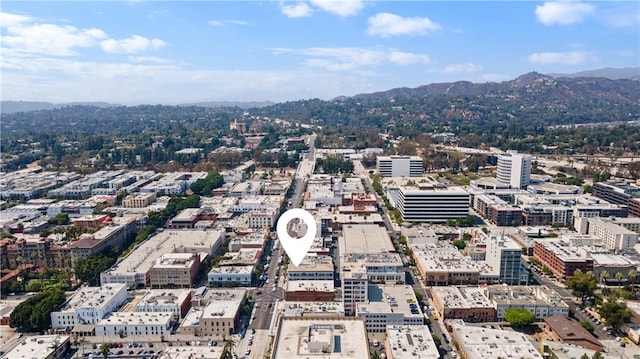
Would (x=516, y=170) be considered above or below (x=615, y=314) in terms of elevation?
above

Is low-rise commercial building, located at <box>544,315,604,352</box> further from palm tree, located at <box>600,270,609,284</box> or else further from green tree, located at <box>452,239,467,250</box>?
green tree, located at <box>452,239,467,250</box>

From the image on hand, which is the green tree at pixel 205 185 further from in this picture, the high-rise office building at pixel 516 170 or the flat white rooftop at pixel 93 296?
the high-rise office building at pixel 516 170

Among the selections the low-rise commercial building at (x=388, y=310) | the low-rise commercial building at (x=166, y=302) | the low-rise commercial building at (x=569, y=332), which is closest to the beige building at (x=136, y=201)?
the low-rise commercial building at (x=166, y=302)

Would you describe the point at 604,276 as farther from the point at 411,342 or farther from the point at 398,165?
the point at 398,165

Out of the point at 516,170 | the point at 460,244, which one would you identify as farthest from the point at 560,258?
the point at 516,170

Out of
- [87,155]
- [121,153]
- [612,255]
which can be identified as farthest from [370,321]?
[87,155]

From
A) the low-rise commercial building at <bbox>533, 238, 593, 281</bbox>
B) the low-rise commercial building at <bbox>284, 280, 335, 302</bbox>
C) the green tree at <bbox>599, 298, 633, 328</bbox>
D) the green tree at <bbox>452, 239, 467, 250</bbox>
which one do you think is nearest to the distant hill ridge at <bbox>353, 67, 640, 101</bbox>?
the low-rise commercial building at <bbox>533, 238, 593, 281</bbox>

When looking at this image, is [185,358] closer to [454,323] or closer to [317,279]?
[317,279]
